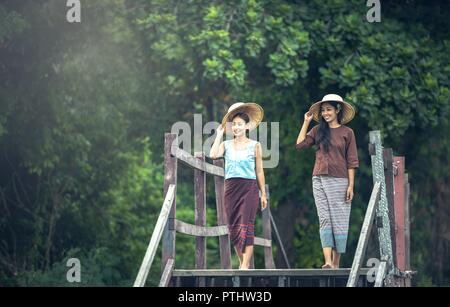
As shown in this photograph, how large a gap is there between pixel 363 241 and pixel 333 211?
1057mm

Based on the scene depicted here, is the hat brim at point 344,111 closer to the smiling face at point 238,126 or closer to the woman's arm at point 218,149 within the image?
the smiling face at point 238,126

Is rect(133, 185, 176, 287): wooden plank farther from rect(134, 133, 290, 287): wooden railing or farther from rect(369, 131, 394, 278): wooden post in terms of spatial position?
A: rect(369, 131, 394, 278): wooden post

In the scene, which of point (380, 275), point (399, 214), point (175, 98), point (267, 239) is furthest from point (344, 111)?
point (175, 98)

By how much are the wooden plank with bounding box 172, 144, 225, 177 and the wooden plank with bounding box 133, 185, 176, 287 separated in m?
0.36

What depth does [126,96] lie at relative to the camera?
22547 millimetres

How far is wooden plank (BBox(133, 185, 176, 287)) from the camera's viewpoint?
987 centimetres

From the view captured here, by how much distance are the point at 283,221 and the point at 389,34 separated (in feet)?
13.6

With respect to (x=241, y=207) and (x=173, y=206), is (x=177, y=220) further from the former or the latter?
(x=241, y=207)

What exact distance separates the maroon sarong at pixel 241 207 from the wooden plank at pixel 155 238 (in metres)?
0.93

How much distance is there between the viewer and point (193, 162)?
11.7 metres

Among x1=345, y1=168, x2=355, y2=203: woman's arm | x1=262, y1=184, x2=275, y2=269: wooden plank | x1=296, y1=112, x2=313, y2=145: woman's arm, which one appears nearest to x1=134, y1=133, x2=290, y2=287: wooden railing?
x1=296, y1=112, x2=313, y2=145: woman's arm

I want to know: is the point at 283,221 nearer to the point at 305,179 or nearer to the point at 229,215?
the point at 305,179

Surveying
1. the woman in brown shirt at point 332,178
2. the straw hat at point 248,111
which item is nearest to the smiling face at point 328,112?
the woman in brown shirt at point 332,178

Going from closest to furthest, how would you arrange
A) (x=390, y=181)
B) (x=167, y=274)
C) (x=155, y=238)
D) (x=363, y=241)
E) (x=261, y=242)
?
(x=155, y=238) → (x=363, y=241) → (x=167, y=274) → (x=390, y=181) → (x=261, y=242)
